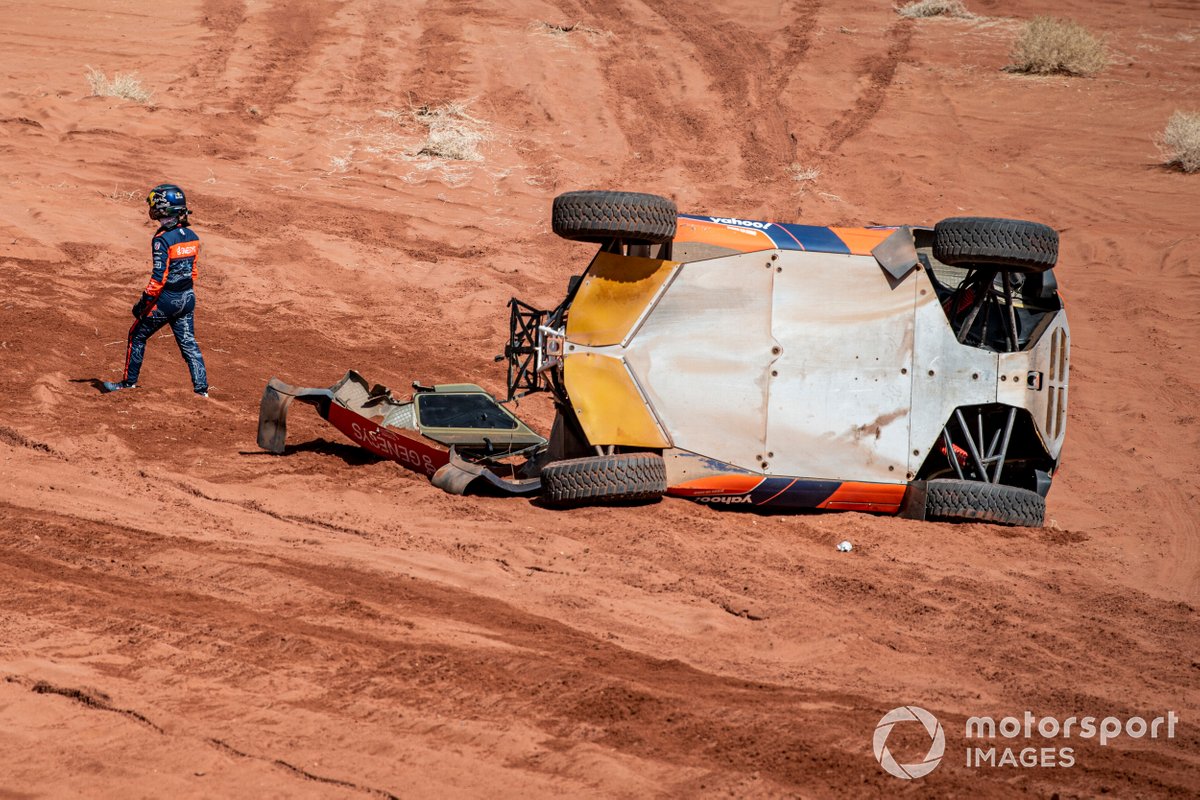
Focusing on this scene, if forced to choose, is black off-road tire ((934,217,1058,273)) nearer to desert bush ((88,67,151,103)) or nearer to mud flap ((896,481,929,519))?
mud flap ((896,481,929,519))

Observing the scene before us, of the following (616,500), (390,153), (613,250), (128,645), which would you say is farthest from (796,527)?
(390,153)

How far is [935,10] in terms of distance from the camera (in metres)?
28.2

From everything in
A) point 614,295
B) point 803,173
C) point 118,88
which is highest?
point 118,88

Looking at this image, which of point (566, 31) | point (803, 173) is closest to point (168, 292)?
point (803, 173)

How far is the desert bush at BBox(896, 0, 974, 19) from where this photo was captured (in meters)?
28.1

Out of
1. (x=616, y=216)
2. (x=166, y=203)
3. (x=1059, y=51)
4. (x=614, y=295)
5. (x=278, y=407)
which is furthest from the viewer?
(x=1059, y=51)

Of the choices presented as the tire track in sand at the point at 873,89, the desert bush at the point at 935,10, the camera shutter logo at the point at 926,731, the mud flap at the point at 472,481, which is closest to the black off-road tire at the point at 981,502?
the mud flap at the point at 472,481

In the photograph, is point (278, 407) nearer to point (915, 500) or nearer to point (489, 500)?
point (489, 500)

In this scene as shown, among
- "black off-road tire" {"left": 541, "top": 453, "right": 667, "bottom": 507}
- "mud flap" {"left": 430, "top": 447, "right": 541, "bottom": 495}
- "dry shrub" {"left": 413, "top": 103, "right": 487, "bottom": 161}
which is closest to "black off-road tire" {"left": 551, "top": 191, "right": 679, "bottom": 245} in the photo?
"black off-road tire" {"left": 541, "top": 453, "right": 667, "bottom": 507}

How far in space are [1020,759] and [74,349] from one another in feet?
33.5

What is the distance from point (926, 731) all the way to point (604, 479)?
3.28 m

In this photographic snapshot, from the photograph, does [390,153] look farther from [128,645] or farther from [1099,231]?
[128,645]

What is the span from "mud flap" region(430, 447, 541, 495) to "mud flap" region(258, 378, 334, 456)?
1.16 meters

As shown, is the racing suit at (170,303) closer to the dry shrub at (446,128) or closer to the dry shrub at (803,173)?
the dry shrub at (446,128)
